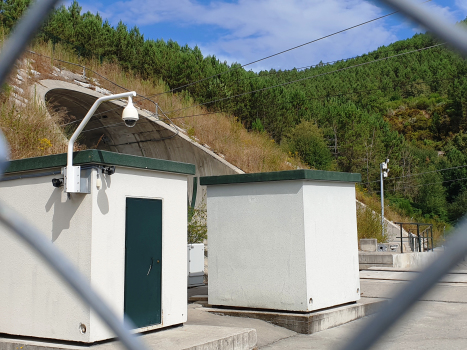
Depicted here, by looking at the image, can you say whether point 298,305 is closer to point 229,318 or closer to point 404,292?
point 229,318

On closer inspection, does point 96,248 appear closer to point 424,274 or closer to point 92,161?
point 92,161

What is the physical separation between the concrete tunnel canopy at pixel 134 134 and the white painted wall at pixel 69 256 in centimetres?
1360

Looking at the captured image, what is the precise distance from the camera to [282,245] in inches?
347

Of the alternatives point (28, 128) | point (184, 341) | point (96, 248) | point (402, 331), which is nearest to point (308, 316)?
point (402, 331)

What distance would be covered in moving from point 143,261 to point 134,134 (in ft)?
63.6

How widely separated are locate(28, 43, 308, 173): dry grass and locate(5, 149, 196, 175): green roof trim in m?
15.5

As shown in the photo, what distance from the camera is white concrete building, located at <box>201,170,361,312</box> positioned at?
8.63 meters

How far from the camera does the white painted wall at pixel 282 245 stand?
862 cm

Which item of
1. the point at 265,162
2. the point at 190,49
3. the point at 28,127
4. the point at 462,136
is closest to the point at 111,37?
the point at 190,49

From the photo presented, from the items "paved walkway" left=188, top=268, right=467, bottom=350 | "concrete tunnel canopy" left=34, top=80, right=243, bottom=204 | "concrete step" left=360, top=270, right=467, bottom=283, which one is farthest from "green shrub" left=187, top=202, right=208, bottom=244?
"concrete step" left=360, top=270, right=467, bottom=283

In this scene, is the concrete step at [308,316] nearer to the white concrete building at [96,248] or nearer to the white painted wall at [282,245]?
the white painted wall at [282,245]

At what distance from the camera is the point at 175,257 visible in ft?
24.6

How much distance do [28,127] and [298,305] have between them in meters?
9.71

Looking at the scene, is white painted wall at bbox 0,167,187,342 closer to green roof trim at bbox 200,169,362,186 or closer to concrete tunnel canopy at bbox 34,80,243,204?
green roof trim at bbox 200,169,362,186
